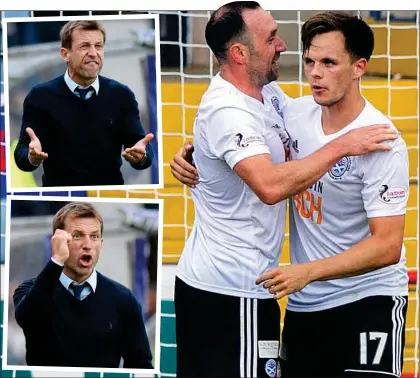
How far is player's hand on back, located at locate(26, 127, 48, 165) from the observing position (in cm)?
253

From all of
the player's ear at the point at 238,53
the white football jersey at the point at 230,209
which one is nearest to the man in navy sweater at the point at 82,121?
the white football jersey at the point at 230,209

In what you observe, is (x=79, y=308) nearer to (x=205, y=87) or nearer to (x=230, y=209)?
(x=230, y=209)

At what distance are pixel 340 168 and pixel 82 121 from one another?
728 millimetres

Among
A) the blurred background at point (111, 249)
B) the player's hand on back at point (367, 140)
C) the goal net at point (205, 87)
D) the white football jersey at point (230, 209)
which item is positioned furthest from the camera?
the goal net at point (205, 87)

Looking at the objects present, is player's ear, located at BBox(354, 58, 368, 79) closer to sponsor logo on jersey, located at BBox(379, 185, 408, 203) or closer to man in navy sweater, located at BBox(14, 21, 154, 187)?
sponsor logo on jersey, located at BBox(379, 185, 408, 203)

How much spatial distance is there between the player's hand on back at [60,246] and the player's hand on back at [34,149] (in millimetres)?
213

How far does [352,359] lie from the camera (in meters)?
2.35

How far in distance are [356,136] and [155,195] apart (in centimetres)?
108

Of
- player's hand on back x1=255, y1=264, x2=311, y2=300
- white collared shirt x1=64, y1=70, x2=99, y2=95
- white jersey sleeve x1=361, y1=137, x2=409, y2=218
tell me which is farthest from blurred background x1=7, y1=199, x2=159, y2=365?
white jersey sleeve x1=361, y1=137, x2=409, y2=218

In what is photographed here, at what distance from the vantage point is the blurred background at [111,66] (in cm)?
255

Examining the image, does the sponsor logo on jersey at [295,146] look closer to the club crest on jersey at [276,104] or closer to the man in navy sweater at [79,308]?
the club crest on jersey at [276,104]

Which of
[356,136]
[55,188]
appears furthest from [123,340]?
[356,136]

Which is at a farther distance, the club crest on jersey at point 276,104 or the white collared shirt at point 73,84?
the white collared shirt at point 73,84

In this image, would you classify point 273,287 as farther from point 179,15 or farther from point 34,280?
point 179,15
